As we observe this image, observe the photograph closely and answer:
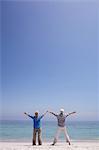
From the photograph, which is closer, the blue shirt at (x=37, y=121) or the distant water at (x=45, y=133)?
the blue shirt at (x=37, y=121)

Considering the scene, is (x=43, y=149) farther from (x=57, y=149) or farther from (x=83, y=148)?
(x=83, y=148)

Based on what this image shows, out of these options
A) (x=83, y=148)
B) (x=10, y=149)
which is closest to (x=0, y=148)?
(x=10, y=149)

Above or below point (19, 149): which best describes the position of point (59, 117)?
above

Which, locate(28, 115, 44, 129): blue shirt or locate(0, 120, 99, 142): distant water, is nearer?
locate(28, 115, 44, 129): blue shirt

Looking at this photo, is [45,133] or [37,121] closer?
[37,121]

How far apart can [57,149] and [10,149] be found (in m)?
1.79

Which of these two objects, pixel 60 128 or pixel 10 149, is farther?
pixel 60 128

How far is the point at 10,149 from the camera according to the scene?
17.7 meters

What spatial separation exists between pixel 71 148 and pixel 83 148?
1.56ft

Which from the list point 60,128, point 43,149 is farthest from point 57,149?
point 60,128

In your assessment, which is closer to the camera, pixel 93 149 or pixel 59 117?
pixel 93 149

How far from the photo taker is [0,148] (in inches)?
717

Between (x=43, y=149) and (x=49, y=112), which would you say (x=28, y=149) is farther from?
(x=49, y=112)

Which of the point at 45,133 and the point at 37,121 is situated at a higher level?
the point at 45,133
